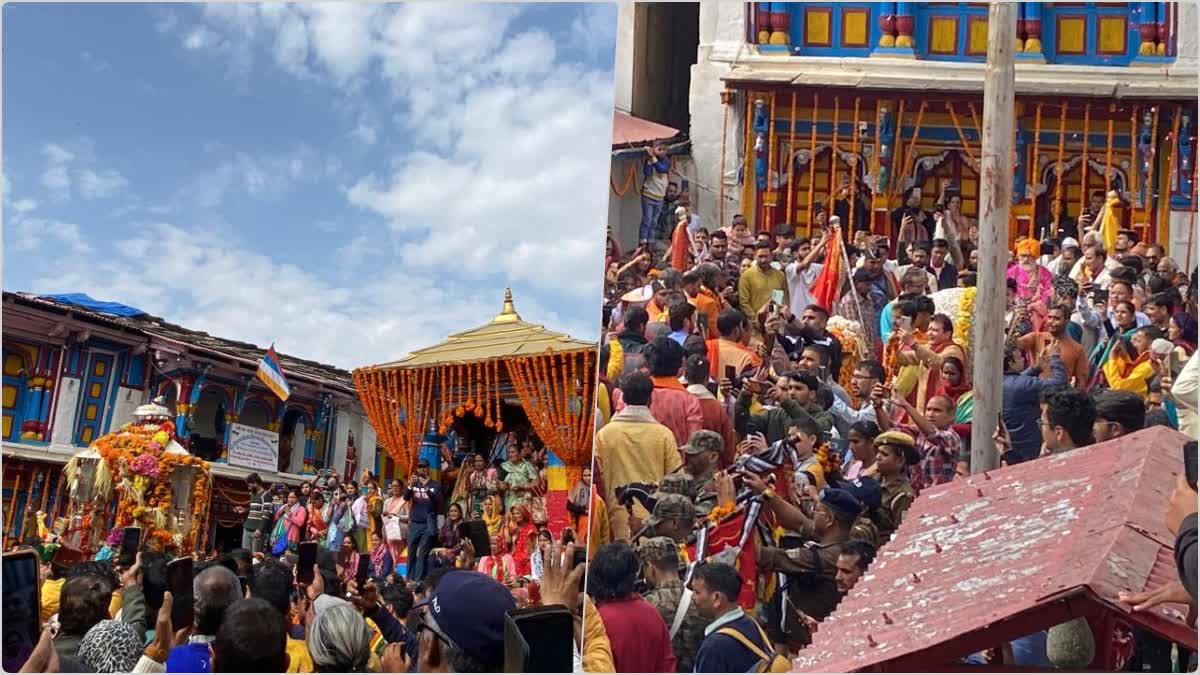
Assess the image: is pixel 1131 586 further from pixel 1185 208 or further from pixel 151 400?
pixel 151 400

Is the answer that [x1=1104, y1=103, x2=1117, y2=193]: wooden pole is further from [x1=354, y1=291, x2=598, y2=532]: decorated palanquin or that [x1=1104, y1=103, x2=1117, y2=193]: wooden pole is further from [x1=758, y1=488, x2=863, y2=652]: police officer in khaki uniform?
[x1=354, y1=291, x2=598, y2=532]: decorated palanquin

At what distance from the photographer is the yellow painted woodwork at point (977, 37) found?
761cm

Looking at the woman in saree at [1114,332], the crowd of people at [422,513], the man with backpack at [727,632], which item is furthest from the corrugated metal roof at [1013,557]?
the crowd of people at [422,513]

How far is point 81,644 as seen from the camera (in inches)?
207

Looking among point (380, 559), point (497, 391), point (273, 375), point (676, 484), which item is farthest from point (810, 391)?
point (273, 375)

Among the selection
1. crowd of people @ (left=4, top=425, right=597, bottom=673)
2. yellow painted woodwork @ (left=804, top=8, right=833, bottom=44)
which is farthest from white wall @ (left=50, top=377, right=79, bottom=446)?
yellow painted woodwork @ (left=804, top=8, right=833, bottom=44)

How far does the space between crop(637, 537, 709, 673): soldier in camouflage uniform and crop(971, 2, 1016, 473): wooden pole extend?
5.82 feet

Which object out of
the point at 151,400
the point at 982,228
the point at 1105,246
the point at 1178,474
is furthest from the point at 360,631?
the point at 151,400

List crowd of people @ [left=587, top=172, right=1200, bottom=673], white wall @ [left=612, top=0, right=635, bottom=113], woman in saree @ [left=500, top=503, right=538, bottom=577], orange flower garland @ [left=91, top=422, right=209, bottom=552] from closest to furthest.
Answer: crowd of people @ [left=587, top=172, right=1200, bottom=673], white wall @ [left=612, top=0, right=635, bottom=113], woman in saree @ [left=500, top=503, right=538, bottom=577], orange flower garland @ [left=91, top=422, right=209, bottom=552]

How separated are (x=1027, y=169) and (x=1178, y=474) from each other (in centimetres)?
215

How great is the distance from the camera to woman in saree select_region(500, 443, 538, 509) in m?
10.1

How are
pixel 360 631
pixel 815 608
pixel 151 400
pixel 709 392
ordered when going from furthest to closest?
pixel 151 400
pixel 709 392
pixel 815 608
pixel 360 631

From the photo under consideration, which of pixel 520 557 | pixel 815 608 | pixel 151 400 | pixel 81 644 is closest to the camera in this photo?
pixel 81 644

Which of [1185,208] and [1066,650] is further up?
[1185,208]
